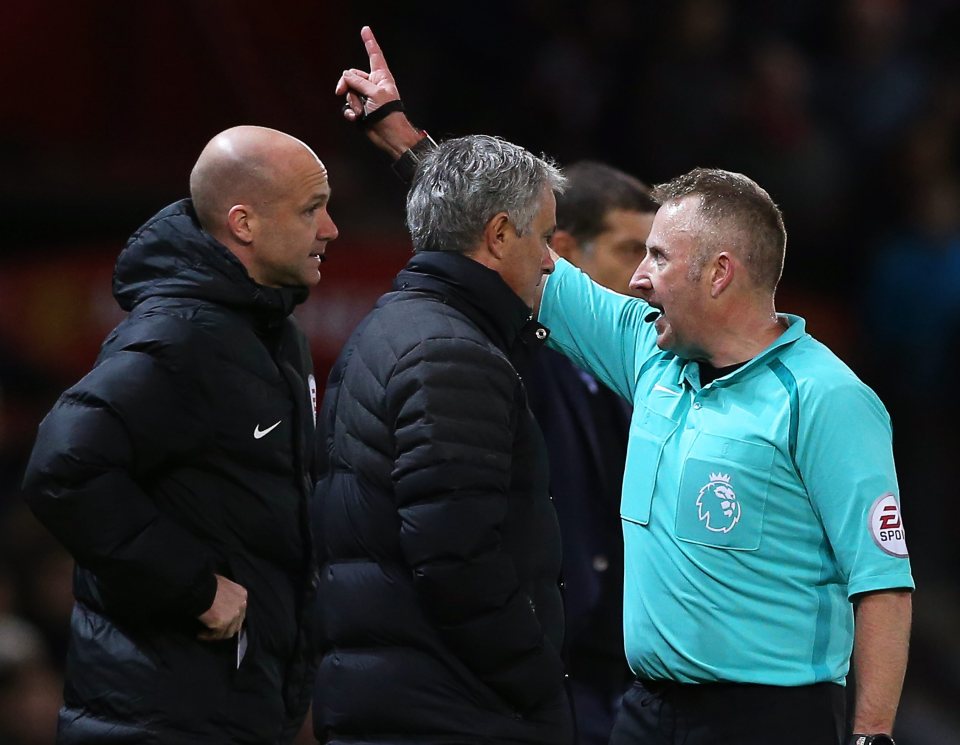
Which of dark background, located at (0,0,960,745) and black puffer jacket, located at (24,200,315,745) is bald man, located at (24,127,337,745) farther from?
dark background, located at (0,0,960,745)

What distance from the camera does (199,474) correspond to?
3.03m

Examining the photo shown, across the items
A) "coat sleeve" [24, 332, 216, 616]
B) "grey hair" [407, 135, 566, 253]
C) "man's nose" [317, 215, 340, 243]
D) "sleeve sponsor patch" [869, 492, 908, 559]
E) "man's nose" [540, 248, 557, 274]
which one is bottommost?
"coat sleeve" [24, 332, 216, 616]

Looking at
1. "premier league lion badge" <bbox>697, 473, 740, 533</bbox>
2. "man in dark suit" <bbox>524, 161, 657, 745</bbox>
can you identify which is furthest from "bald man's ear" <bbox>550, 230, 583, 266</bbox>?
"premier league lion badge" <bbox>697, 473, 740, 533</bbox>

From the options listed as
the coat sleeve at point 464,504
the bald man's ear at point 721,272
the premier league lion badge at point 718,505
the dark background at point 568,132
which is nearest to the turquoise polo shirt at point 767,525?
the premier league lion badge at point 718,505

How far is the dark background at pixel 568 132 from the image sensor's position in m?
6.41

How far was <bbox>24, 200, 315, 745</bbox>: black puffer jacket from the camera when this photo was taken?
289cm

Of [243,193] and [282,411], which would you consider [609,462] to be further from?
[243,193]

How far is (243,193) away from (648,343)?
85 centimetres

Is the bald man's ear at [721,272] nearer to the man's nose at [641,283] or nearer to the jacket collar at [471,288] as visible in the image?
the man's nose at [641,283]

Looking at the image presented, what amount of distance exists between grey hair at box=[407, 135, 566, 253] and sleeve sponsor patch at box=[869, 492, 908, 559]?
79cm

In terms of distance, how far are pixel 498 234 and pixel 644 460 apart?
50 centimetres

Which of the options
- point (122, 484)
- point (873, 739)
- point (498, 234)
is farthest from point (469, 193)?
point (873, 739)

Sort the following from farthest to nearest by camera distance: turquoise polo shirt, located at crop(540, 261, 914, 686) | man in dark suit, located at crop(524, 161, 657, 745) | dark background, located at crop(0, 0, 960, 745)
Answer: dark background, located at crop(0, 0, 960, 745) < man in dark suit, located at crop(524, 161, 657, 745) < turquoise polo shirt, located at crop(540, 261, 914, 686)

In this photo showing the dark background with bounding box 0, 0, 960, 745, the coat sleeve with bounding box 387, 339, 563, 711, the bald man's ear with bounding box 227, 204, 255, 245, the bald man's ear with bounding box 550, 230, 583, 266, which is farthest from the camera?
the dark background with bounding box 0, 0, 960, 745
